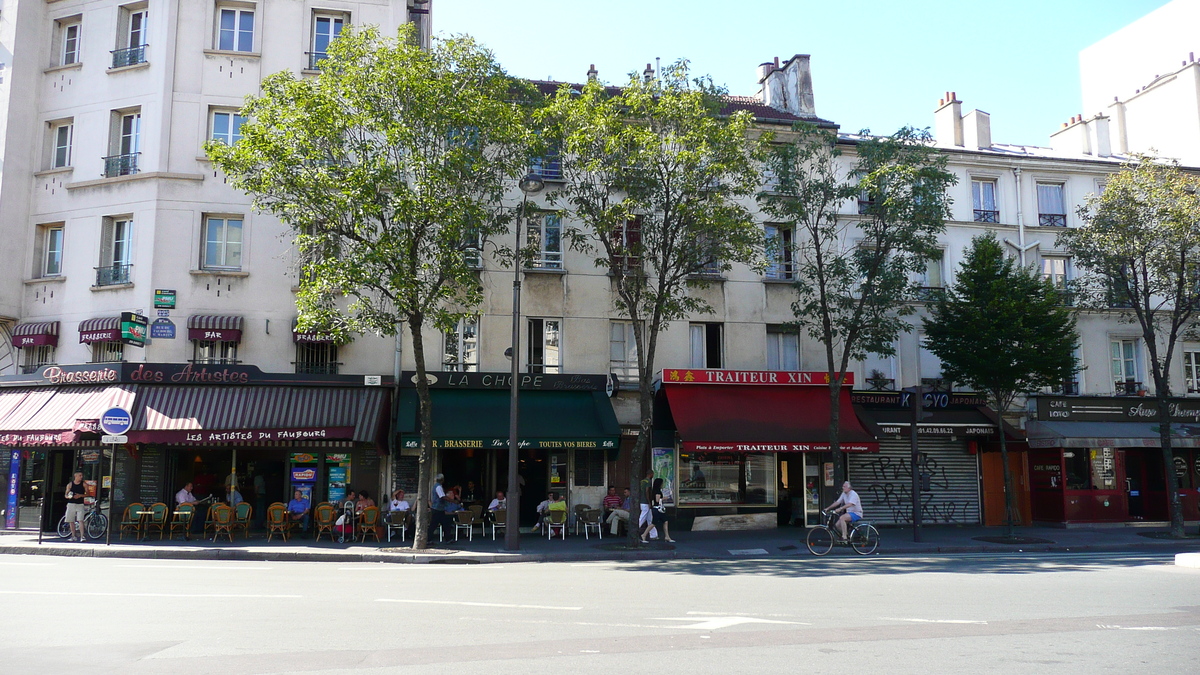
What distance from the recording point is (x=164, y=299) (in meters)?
22.0

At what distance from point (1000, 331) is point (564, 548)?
13233mm

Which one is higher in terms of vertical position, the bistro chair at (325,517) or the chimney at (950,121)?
the chimney at (950,121)

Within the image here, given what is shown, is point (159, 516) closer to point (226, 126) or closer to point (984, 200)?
point (226, 126)

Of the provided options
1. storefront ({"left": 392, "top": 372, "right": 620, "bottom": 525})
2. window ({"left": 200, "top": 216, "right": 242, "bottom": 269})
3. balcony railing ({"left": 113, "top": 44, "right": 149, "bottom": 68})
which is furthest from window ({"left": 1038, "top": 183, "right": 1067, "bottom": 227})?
balcony railing ({"left": 113, "top": 44, "right": 149, "bottom": 68})

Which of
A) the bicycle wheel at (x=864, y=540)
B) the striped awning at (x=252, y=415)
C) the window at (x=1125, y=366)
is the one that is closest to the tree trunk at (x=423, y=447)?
the striped awning at (x=252, y=415)

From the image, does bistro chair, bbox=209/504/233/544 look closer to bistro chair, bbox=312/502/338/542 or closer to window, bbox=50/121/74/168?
bistro chair, bbox=312/502/338/542

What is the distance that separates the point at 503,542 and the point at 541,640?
12.9 m

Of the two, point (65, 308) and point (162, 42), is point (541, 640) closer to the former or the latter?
point (65, 308)

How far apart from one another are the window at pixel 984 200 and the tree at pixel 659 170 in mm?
11151

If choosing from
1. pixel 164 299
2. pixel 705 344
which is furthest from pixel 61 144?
pixel 705 344

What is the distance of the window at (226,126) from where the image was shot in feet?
76.3

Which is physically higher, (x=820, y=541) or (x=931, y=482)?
(x=931, y=482)

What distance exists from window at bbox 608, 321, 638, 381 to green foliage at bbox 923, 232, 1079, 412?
8.70 metres

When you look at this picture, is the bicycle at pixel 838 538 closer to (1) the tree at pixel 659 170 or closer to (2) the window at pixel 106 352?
(1) the tree at pixel 659 170
